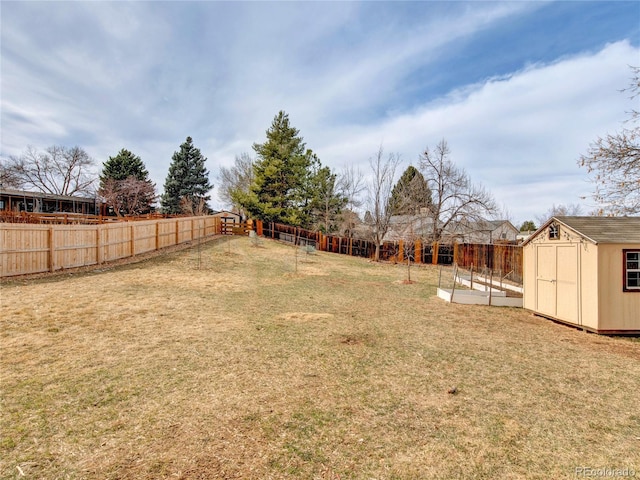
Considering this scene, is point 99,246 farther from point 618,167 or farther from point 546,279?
point 618,167

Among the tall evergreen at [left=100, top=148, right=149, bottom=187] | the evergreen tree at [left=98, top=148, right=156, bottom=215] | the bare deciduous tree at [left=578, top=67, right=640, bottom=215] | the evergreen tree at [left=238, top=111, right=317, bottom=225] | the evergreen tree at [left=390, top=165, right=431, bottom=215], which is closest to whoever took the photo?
the bare deciduous tree at [left=578, top=67, right=640, bottom=215]

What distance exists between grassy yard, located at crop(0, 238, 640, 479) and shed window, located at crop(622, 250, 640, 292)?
51.9 inches

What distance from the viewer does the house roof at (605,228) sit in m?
7.42

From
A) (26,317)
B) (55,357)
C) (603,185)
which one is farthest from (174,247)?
(603,185)

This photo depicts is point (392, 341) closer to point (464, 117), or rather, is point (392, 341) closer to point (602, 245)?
point (602, 245)

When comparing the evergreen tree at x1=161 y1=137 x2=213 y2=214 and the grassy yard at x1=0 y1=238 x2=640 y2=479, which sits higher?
the evergreen tree at x1=161 y1=137 x2=213 y2=214

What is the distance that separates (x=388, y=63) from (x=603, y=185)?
329 inches

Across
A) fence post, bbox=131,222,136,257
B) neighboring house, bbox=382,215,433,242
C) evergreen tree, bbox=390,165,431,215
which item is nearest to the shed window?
neighboring house, bbox=382,215,433,242

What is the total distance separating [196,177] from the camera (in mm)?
40656

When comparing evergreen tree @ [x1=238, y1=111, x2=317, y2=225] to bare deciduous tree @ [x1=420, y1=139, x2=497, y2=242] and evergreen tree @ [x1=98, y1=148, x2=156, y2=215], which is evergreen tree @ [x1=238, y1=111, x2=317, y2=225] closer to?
bare deciduous tree @ [x1=420, y1=139, x2=497, y2=242]

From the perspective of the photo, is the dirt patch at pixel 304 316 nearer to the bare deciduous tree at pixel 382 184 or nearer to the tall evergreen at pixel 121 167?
the bare deciduous tree at pixel 382 184

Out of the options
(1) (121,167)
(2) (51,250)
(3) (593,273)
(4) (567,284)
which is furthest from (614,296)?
(1) (121,167)

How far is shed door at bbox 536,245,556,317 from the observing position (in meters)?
8.51

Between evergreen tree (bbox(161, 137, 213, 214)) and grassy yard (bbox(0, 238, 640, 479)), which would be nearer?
grassy yard (bbox(0, 238, 640, 479))
